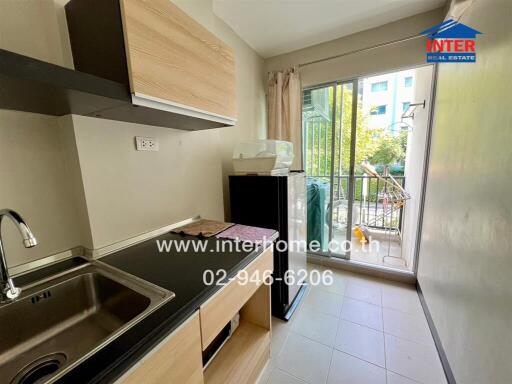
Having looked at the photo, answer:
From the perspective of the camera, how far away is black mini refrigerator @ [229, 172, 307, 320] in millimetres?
1699

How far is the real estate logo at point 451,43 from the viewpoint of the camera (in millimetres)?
1257

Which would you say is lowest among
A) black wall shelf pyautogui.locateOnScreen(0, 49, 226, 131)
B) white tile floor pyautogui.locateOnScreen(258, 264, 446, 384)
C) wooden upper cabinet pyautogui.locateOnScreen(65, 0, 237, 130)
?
white tile floor pyautogui.locateOnScreen(258, 264, 446, 384)

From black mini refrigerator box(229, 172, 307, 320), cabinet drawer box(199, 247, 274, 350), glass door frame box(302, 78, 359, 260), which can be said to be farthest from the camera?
glass door frame box(302, 78, 359, 260)

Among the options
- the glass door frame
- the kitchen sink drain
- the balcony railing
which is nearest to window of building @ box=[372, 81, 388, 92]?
the balcony railing

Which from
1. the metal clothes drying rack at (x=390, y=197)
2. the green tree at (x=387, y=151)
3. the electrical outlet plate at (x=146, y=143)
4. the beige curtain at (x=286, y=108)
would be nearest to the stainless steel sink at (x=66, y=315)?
the electrical outlet plate at (x=146, y=143)

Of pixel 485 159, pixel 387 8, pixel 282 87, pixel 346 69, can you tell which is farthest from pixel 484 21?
pixel 282 87

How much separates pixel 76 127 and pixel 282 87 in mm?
2068

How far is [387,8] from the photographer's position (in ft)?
5.80

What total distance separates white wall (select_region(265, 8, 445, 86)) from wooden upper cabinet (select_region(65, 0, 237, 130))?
1605 millimetres

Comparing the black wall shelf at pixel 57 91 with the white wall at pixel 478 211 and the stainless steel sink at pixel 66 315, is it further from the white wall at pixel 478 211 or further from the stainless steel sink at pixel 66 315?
the white wall at pixel 478 211

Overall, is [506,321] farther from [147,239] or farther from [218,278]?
[147,239]

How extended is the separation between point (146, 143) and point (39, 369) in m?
1.01

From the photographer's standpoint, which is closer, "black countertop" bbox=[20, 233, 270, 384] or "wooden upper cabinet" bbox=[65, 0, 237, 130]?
"black countertop" bbox=[20, 233, 270, 384]

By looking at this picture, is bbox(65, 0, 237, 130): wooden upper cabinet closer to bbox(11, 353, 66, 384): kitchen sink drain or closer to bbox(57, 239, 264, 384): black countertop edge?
bbox(57, 239, 264, 384): black countertop edge
